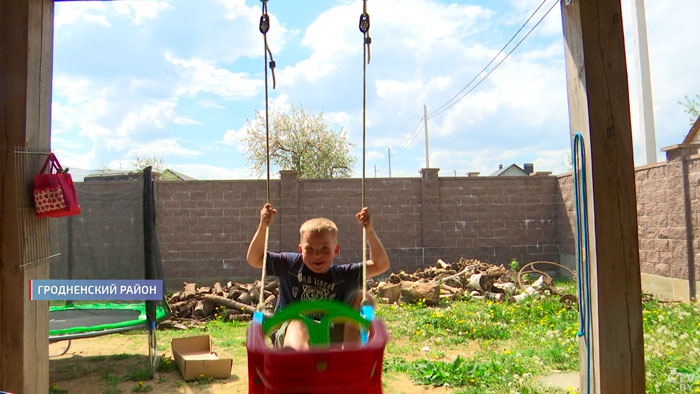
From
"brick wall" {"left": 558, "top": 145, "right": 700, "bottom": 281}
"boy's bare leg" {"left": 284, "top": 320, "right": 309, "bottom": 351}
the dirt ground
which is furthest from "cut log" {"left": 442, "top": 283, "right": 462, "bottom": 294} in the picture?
"boy's bare leg" {"left": 284, "top": 320, "right": 309, "bottom": 351}

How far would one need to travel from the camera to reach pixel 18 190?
2377mm

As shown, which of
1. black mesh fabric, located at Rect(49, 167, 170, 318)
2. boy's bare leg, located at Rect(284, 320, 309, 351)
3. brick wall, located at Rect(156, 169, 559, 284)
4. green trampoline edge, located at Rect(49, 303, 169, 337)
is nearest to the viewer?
boy's bare leg, located at Rect(284, 320, 309, 351)

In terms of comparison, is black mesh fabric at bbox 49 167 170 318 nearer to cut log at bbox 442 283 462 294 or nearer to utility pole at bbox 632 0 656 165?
cut log at bbox 442 283 462 294

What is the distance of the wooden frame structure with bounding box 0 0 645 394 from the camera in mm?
2189

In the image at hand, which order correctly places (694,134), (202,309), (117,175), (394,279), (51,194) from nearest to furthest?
(51,194)
(117,175)
(202,309)
(394,279)
(694,134)

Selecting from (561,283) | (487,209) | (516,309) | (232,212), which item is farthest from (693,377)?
(232,212)

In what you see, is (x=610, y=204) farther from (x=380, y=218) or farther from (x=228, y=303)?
(x=380, y=218)

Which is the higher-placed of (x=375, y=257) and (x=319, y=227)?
(x=319, y=227)

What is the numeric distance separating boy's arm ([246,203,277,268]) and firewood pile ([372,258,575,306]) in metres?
5.46

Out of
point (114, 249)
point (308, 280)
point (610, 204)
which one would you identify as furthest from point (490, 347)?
point (114, 249)

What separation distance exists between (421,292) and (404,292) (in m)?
0.36

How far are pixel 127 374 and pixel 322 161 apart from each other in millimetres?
21162

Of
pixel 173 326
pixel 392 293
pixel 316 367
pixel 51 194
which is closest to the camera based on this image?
pixel 316 367

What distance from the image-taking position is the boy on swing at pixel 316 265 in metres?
2.89
